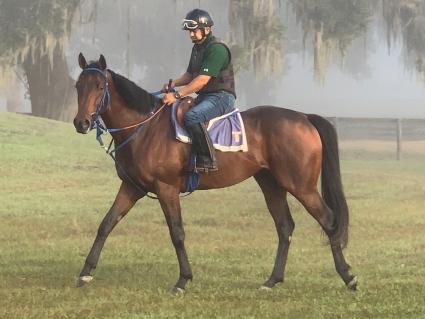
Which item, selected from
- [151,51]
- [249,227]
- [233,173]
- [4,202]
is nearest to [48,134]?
[4,202]

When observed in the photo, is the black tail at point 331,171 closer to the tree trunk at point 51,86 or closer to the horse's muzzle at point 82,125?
the horse's muzzle at point 82,125

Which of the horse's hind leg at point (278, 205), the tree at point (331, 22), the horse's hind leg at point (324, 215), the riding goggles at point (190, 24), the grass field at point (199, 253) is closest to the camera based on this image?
the grass field at point (199, 253)

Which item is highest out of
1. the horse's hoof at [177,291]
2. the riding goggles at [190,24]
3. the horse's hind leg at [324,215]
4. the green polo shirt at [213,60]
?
the riding goggles at [190,24]

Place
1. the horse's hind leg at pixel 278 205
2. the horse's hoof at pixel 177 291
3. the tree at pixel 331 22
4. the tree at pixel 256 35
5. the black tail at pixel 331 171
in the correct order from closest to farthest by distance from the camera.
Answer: the horse's hoof at pixel 177 291
the black tail at pixel 331 171
the horse's hind leg at pixel 278 205
the tree at pixel 256 35
the tree at pixel 331 22

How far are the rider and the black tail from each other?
0.92 metres

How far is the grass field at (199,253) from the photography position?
19.6 ft

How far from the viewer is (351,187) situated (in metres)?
17.5

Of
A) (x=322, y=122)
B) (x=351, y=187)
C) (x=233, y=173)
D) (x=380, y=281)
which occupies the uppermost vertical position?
(x=322, y=122)

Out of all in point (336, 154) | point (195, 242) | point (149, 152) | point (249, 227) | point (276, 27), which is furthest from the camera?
point (276, 27)

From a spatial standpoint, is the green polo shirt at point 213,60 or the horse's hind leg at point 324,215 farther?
the horse's hind leg at point 324,215

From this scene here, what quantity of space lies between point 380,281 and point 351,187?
10465 millimetres

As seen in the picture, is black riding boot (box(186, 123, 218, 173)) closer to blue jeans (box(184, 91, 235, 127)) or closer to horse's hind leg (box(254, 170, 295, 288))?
blue jeans (box(184, 91, 235, 127))

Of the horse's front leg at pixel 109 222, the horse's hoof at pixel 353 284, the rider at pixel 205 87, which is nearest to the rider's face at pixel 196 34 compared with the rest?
the rider at pixel 205 87

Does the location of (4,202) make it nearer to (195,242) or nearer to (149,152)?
(195,242)
